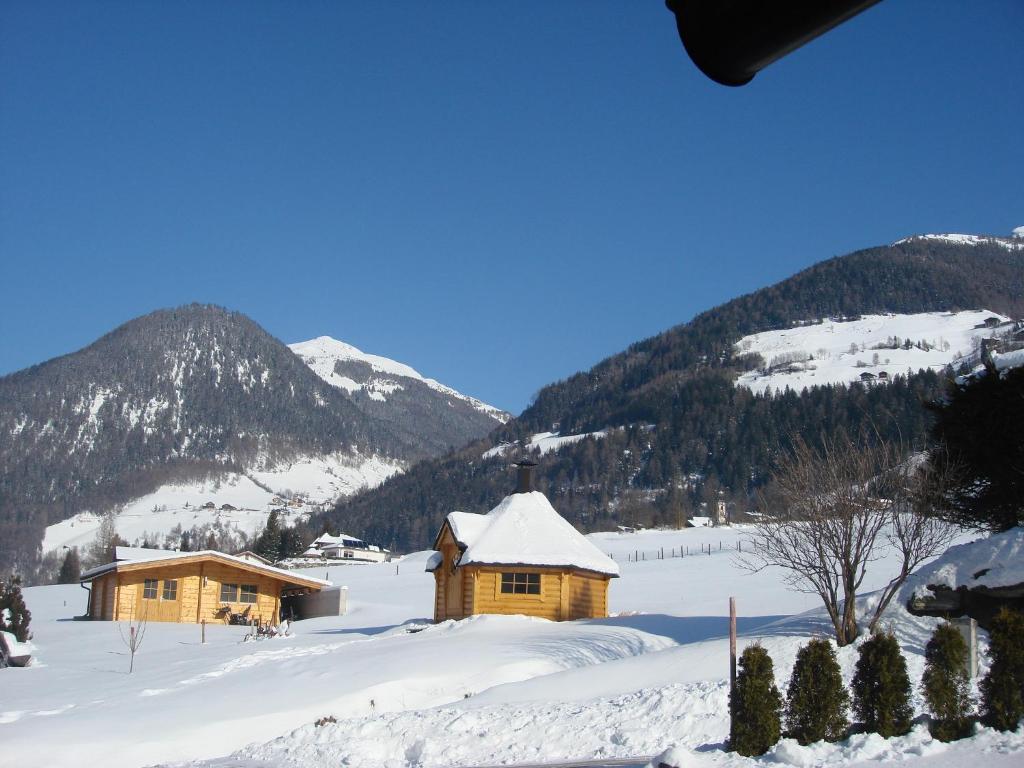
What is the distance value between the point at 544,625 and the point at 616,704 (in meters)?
13.9

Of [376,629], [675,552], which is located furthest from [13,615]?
[675,552]

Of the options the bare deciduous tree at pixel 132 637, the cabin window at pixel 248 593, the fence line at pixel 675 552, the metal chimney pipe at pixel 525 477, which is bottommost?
the bare deciduous tree at pixel 132 637

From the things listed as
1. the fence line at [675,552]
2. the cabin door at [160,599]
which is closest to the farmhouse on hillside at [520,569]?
the cabin door at [160,599]

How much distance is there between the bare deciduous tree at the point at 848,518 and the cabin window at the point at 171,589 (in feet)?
95.7

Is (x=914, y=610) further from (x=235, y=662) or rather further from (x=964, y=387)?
(x=235, y=662)

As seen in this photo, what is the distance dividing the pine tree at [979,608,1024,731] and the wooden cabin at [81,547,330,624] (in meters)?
36.1

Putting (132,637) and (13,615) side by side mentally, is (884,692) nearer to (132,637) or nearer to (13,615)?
(132,637)

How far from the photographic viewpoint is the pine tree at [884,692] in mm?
11297

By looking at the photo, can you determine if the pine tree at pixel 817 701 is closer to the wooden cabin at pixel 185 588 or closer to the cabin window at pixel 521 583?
the cabin window at pixel 521 583

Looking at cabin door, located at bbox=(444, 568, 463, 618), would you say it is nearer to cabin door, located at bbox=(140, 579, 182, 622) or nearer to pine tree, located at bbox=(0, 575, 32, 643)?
pine tree, located at bbox=(0, 575, 32, 643)

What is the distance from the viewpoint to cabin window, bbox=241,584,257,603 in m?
44.1

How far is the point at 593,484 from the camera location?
18250cm

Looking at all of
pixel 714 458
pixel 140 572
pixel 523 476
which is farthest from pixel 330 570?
pixel 714 458

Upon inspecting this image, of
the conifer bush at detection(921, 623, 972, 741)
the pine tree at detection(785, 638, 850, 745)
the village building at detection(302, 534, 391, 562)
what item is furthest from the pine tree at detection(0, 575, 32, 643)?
the village building at detection(302, 534, 391, 562)
